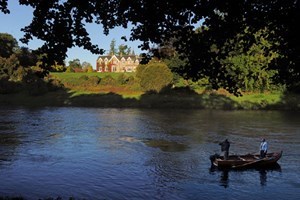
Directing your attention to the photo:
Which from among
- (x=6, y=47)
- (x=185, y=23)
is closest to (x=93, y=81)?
(x=6, y=47)

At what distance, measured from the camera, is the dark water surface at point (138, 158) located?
24062 mm

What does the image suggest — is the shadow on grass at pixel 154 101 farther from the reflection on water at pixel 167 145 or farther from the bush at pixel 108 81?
the reflection on water at pixel 167 145

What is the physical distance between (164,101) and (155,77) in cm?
792

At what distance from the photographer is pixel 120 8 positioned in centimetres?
1264

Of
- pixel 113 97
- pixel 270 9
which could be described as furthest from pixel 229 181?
pixel 113 97

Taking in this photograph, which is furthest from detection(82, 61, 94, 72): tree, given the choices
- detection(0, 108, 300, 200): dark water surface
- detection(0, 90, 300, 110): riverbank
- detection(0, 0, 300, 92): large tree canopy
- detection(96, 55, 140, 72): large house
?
detection(0, 0, 300, 92): large tree canopy

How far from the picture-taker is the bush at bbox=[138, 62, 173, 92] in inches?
3482

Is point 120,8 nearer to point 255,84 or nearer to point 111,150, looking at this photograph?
point 111,150

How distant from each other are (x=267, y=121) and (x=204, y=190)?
37563 millimetres

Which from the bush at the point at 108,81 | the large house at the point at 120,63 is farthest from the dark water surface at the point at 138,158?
the large house at the point at 120,63

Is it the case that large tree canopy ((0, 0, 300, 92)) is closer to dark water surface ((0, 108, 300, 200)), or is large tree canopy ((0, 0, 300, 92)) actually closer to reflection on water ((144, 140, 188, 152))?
→ dark water surface ((0, 108, 300, 200))

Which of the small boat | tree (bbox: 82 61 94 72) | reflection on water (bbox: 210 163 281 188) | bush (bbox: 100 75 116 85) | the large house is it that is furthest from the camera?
the large house

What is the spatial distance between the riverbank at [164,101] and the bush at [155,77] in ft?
6.52

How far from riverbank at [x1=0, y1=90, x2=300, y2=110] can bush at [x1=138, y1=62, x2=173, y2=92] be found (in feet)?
6.52
